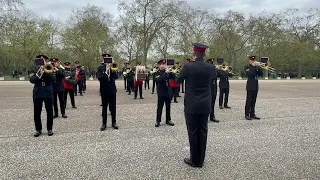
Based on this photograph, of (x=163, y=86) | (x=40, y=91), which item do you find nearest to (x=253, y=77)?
(x=163, y=86)

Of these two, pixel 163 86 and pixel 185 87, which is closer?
pixel 185 87

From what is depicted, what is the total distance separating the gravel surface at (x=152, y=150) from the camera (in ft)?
→ 12.0

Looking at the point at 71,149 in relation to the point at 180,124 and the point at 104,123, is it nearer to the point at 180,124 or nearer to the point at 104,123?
the point at 104,123

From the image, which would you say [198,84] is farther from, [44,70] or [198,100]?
[44,70]

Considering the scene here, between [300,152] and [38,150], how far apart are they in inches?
201

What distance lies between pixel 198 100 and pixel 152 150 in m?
1.47

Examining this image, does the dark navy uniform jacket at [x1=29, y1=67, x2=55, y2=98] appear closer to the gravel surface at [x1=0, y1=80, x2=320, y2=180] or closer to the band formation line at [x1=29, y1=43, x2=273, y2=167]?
the band formation line at [x1=29, y1=43, x2=273, y2=167]

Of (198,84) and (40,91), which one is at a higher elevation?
(198,84)

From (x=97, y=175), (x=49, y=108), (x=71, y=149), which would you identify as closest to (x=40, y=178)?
(x=97, y=175)

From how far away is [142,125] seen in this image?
658 centimetres

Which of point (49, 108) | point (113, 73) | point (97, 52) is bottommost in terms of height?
point (49, 108)

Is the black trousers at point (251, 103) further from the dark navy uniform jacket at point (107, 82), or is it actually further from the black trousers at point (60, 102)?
the black trousers at point (60, 102)

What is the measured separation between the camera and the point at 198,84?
3900mm

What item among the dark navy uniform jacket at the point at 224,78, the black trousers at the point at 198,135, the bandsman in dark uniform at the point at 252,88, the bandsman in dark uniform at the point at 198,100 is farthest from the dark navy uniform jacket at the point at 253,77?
the black trousers at the point at 198,135
